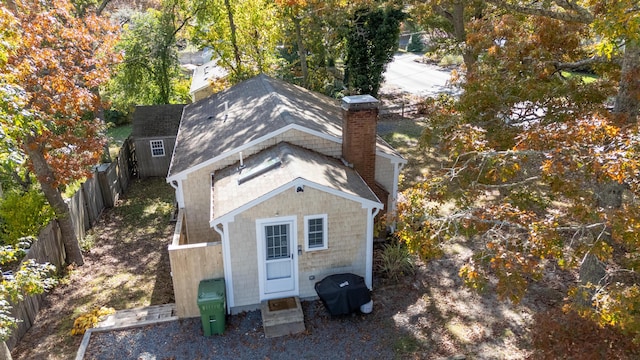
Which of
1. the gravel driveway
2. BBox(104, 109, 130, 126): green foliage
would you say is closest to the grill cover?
the gravel driveway

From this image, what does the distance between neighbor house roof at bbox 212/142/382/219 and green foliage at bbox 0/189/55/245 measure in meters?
5.39

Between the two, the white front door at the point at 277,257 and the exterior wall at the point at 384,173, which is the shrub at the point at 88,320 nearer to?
the white front door at the point at 277,257

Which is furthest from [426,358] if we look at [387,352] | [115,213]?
[115,213]

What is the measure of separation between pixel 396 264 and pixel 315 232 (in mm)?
2911

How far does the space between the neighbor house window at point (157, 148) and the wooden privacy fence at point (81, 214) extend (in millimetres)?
1189

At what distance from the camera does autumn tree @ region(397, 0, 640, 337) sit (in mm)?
7156

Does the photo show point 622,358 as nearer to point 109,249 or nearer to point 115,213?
point 109,249

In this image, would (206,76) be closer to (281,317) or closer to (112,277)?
(112,277)

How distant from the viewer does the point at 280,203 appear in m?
11.0

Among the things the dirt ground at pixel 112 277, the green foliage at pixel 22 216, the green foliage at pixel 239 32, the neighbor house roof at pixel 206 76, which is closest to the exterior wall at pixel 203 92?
the neighbor house roof at pixel 206 76

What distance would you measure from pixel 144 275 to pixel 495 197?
1331cm

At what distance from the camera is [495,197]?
1827 centimetres

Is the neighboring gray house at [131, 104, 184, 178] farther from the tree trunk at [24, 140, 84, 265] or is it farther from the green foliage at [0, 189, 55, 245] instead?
the green foliage at [0, 189, 55, 245]

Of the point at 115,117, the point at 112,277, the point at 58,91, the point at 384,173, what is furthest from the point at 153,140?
the point at 115,117
